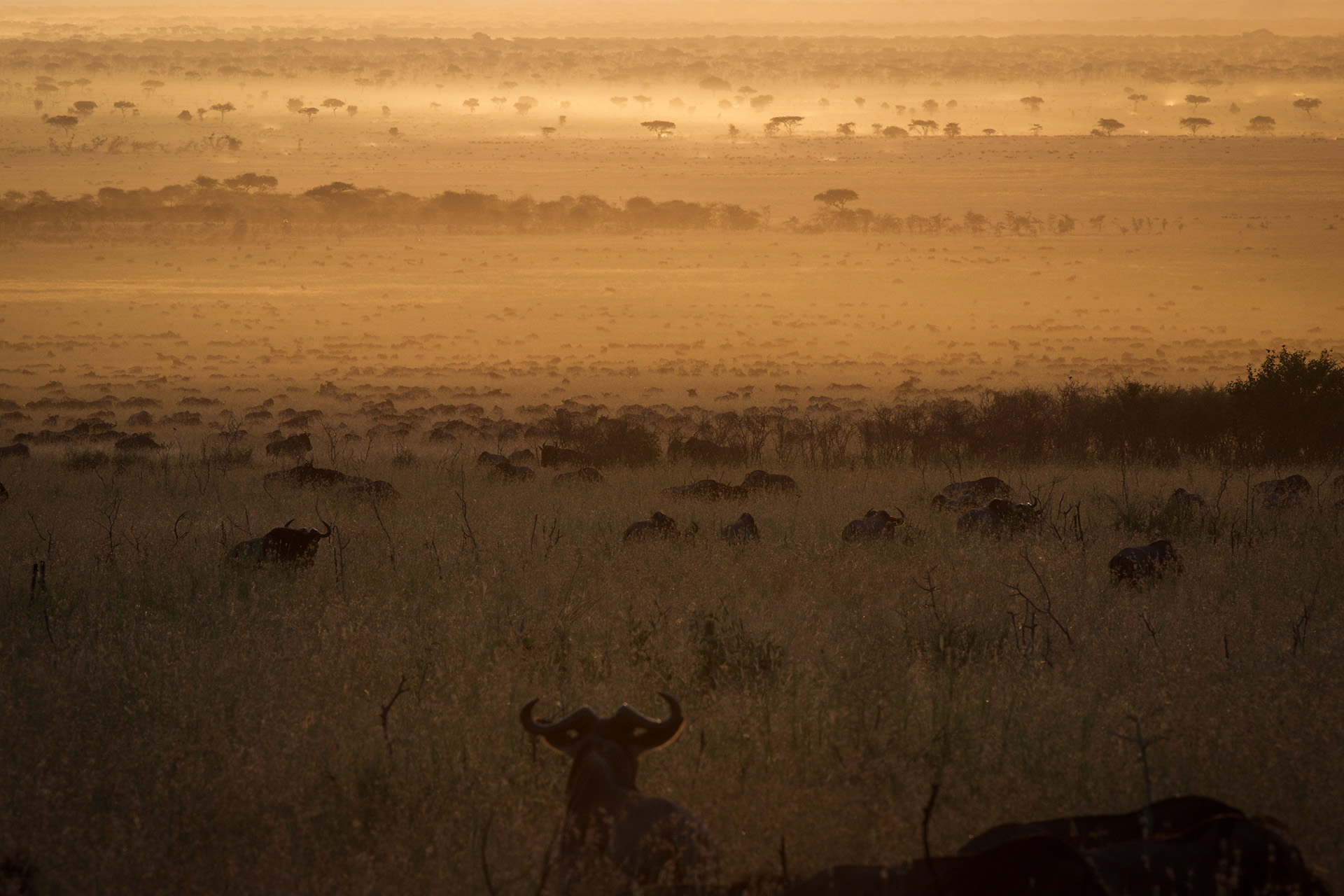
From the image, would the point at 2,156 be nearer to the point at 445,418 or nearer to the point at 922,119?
the point at 445,418

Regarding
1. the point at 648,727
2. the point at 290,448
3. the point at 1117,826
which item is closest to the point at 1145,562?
the point at 1117,826

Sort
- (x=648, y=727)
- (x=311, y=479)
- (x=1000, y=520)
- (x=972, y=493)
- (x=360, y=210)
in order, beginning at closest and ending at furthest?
(x=648, y=727), (x=1000, y=520), (x=972, y=493), (x=311, y=479), (x=360, y=210)

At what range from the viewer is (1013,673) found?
4.90 m

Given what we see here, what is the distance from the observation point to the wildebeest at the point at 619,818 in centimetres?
290

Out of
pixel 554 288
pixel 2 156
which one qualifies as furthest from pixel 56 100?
pixel 554 288

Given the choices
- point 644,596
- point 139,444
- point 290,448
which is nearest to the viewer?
point 644,596

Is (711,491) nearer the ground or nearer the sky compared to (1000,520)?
nearer the ground

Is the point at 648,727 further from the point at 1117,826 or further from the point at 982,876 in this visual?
the point at 1117,826

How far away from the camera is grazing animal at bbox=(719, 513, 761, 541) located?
309 inches

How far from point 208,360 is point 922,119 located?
85.2 metres

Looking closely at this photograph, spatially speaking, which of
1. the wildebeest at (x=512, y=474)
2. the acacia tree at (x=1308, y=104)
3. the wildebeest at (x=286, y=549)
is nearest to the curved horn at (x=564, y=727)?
the wildebeest at (x=286, y=549)

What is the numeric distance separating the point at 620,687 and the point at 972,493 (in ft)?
19.6

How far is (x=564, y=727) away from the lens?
3.33 metres

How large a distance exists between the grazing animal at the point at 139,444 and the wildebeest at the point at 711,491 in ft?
31.2
